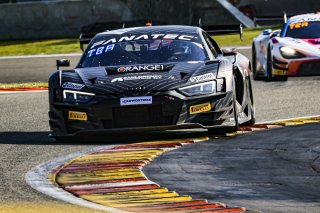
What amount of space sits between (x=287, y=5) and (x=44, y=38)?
22.9ft

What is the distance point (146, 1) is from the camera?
3073cm

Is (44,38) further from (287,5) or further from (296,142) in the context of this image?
(296,142)

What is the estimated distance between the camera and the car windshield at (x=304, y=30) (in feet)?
62.2

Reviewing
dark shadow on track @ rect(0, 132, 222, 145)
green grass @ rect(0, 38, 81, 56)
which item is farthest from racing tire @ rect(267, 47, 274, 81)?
green grass @ rect(0, 38, 81, 56)

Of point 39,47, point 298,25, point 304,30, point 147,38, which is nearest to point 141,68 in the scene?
point 147,38

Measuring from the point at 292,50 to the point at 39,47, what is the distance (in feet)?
40.1

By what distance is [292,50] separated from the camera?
59.6 ft

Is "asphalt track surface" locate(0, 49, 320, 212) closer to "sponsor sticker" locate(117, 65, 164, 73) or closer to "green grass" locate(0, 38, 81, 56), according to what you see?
"sponsor sticker" locate(117, 65, 164, 73)

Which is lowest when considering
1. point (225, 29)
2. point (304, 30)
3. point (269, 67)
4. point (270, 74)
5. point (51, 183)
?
point (270, 74)

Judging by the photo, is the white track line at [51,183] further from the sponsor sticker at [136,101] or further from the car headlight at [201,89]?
the car headlight at [201,89]

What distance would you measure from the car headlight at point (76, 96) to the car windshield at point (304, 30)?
845 centimetres

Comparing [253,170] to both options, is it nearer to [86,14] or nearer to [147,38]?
[147,38]

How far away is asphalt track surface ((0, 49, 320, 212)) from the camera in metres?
7.29

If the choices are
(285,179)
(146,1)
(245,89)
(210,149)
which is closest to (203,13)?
(146,1)
